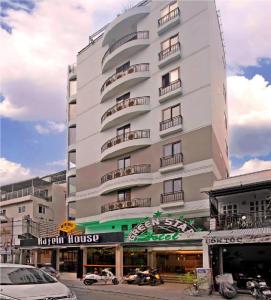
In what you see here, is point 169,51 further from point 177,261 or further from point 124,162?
point 177,261

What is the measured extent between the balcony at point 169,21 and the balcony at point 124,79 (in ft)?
9.99

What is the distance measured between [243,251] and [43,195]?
118 ft

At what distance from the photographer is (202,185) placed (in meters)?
30.8

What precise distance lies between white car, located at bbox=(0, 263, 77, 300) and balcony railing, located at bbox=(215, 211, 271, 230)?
14707mm

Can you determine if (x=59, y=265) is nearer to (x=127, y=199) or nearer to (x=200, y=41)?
(x=127, y=199)

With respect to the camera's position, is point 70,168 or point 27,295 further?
point 70,168

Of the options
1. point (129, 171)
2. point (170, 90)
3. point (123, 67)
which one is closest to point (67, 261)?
point (129, 171)

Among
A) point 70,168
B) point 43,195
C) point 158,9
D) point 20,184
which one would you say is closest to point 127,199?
point 70,168

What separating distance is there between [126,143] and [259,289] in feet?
62.1

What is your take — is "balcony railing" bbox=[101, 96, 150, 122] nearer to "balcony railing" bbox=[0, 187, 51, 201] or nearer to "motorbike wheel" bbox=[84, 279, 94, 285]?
"motorbike wheel" bbox=[84, 279, 94, 285]

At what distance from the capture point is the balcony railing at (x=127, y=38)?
125 ft

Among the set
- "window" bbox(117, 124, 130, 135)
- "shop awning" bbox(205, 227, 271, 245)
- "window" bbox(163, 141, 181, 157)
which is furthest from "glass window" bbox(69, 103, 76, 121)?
"shop awning" bbox(205, 227, 271, 245)

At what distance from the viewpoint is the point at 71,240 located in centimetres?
3434

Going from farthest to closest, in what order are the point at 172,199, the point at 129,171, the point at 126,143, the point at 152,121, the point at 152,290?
the point at 126,143 → the point at 129,171 → the point at 152,121 → the point at 172,199 → the point at 152,290
